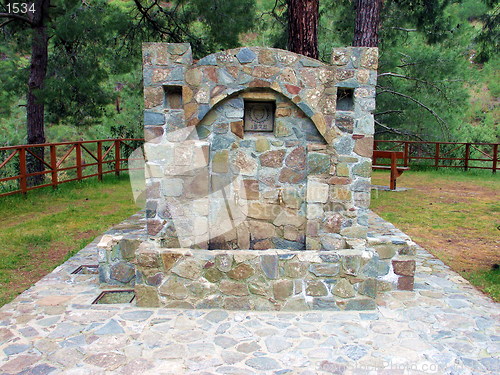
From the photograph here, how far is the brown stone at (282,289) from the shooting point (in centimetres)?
329

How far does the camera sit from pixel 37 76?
9273mm

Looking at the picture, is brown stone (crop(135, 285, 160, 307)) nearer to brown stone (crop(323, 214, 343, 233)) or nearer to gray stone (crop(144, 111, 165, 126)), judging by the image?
gray stone (crop(144, 111, 165, 126))

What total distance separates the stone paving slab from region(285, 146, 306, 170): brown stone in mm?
1388

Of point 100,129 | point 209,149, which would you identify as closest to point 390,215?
point 209,149

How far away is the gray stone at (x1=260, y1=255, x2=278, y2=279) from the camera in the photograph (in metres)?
3.27

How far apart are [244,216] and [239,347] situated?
62.4 inches

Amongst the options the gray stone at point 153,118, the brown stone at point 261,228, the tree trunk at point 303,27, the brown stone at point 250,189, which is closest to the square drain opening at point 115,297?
the brown stone at point 261,228

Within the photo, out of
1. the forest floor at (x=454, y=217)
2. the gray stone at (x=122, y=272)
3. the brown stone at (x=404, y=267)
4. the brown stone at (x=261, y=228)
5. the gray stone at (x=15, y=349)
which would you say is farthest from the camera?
the forest floor at (x=454, y=217)

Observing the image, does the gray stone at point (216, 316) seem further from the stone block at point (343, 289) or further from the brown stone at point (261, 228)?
the brown stone at point (261, 228)

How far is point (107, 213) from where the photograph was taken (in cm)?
666

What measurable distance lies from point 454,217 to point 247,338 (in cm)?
483

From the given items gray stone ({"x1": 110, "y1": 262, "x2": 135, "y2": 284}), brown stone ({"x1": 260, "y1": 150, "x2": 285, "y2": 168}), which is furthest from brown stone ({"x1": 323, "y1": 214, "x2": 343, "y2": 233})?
gray stone ({"x1": 110, "y1": 262, "x2": 135, "y2": 284})

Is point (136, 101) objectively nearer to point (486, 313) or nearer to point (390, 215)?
point (390, 215)

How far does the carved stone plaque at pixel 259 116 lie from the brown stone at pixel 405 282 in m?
1.77
